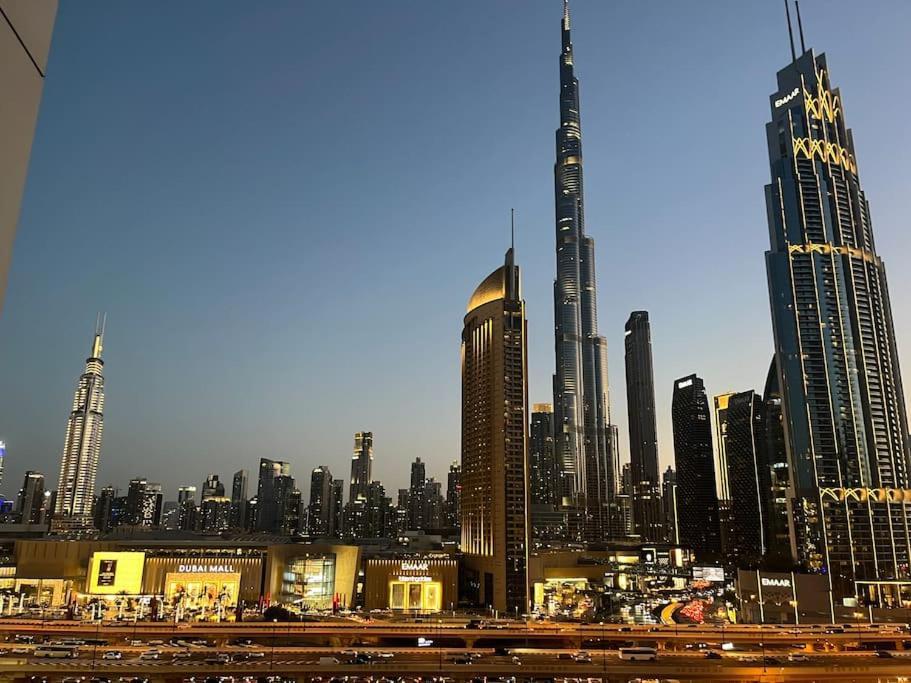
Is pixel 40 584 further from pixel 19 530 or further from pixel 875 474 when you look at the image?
pixel 875 474

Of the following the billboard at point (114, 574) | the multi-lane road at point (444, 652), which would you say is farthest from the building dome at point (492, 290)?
the billboard at point (114, 574)

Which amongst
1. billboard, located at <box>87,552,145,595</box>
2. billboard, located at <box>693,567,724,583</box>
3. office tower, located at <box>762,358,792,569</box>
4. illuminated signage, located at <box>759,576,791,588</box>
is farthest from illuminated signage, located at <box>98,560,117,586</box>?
office tower, located at <box>762,358,792,569</box>

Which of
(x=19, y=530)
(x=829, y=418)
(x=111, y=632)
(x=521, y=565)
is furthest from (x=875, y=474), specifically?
(x=19, y=530)

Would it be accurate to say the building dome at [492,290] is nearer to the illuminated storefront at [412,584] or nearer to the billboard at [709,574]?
the illuminated storefront at [412,584]

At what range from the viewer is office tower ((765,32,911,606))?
11088 cm

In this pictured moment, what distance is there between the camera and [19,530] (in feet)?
436

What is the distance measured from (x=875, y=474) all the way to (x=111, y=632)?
117 m

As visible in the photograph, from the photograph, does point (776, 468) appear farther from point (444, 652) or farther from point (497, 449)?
point (444, 652)

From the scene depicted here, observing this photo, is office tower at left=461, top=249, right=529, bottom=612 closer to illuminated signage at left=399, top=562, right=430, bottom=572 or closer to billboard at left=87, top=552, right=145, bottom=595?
illuminated signage at left=399, top=562, right=430, bottom=572

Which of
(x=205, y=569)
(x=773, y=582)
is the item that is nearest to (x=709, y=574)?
(x=773, y=582)

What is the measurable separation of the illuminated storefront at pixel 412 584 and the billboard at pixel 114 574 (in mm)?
29689

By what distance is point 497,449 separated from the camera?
103750 mm

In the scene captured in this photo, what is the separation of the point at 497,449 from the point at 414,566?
21048mm

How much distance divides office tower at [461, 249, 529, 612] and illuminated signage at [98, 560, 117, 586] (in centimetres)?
4868
